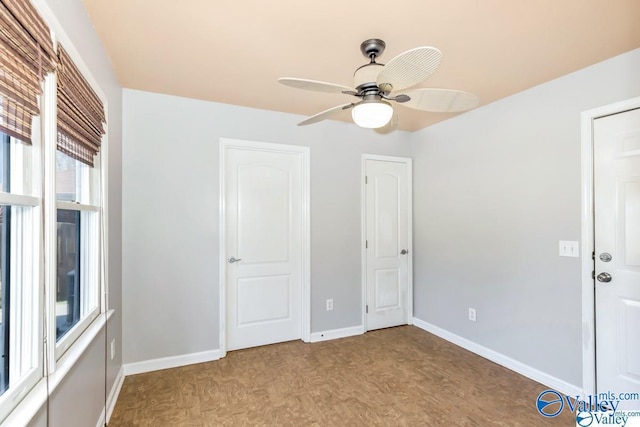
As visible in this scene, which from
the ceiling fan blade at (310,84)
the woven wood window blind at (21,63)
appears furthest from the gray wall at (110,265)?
the ceiling fan blade at (310,84)

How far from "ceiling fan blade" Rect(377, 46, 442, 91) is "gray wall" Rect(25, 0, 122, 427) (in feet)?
4.74

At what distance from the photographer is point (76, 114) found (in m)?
1.52

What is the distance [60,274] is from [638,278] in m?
3.40

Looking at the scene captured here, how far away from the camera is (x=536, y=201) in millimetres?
2561

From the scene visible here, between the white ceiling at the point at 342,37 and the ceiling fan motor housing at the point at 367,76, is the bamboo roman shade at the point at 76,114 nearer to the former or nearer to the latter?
the white ceiling at the point at 342,37

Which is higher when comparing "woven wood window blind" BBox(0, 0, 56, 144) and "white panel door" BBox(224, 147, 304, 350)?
"woven wood window blind" BBox(0, 0, 56, 144)

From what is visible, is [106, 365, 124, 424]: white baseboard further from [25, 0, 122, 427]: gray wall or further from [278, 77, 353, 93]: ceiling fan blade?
[278, 77, 353, 93]: ceiling fan blade

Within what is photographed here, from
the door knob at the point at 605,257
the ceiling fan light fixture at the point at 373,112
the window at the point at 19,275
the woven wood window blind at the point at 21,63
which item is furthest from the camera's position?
the door knob at the point at 605,257

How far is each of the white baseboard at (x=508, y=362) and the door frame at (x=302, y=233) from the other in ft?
4.89

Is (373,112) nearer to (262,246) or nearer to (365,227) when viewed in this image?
(262,246)

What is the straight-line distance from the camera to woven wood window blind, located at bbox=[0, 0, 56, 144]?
94 cm

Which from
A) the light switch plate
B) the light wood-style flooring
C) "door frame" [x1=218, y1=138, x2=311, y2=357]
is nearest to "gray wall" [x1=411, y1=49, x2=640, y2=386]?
the light switch plate

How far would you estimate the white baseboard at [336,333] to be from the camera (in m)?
3.33

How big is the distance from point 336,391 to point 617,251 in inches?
87.5
